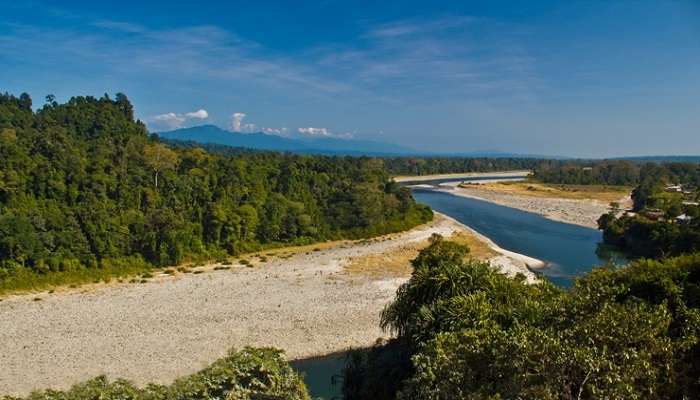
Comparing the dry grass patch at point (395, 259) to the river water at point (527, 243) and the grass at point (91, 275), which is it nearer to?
the river water at point (527, 243)

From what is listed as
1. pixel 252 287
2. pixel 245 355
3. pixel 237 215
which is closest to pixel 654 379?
pixel 245 355

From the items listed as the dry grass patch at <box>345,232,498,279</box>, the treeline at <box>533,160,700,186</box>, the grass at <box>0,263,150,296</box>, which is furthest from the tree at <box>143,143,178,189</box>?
the treeline at <box>533,160,700,186</box>

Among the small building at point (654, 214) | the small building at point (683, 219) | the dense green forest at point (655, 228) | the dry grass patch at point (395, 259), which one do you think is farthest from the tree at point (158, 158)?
the small building at point (654, 214)

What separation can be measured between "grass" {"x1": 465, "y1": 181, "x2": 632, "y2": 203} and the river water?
70.8 ft

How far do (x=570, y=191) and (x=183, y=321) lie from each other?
95518 mm

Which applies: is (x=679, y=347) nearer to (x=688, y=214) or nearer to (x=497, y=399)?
(x=497, y=399)

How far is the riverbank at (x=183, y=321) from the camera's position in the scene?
20.5 metres

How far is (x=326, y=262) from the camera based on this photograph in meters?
39.1

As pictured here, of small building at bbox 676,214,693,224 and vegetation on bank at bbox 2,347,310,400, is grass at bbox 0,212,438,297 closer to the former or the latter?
vegetation on bank at bbox 2,347,310,400

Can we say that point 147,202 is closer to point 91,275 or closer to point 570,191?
point 91,275

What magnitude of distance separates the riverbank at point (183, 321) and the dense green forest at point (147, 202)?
4.07 meters

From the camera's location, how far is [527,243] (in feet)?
162

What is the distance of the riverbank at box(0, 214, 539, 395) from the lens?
20469 millimetres

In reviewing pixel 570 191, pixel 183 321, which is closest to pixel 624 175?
pixel 570 191
